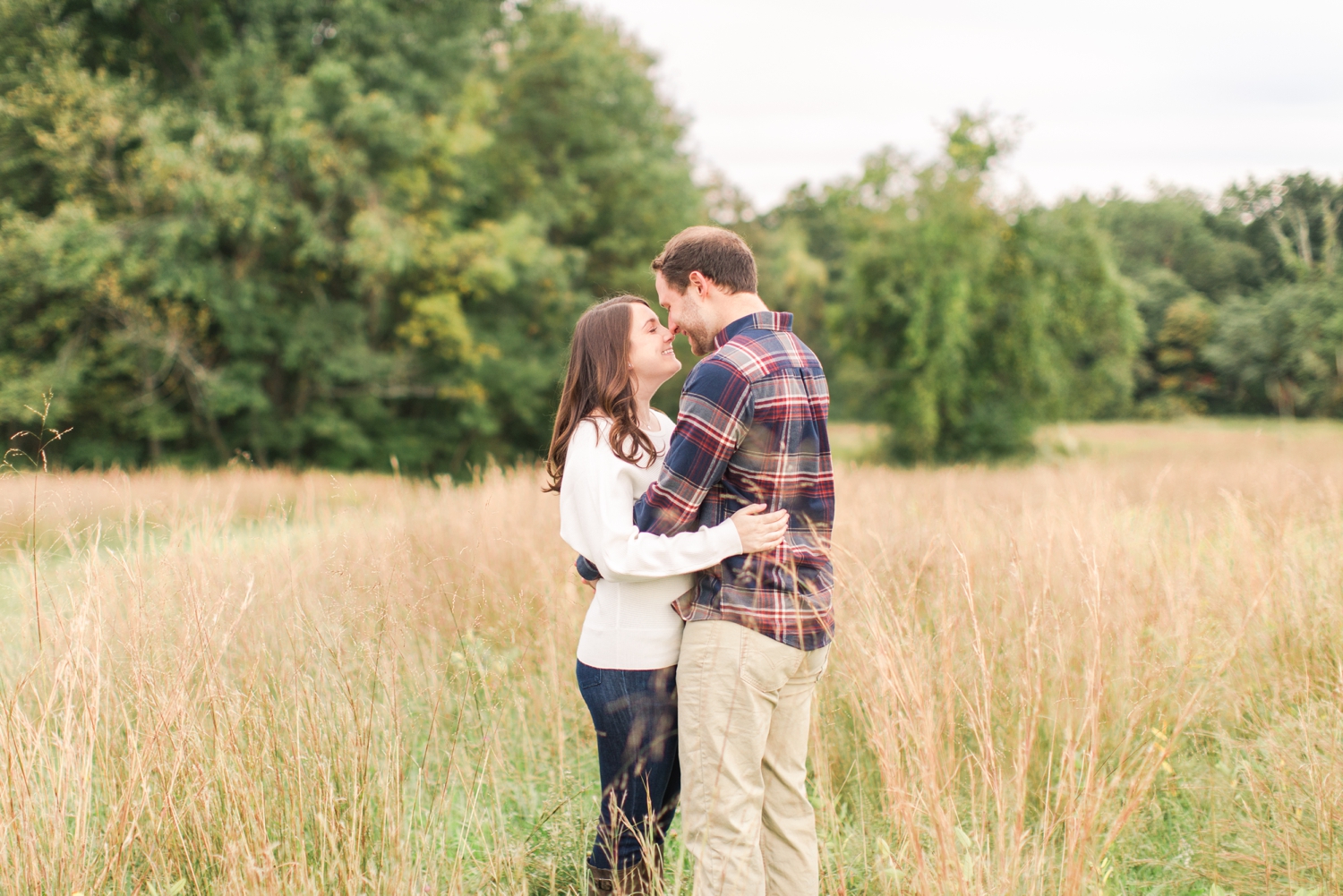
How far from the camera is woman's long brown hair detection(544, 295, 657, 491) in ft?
7.26

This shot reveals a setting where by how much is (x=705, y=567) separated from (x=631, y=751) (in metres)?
0.59

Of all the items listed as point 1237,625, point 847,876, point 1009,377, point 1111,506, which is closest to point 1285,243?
point 1009,377

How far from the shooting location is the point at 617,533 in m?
2.00

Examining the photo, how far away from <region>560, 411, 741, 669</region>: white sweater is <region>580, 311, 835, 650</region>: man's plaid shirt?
0.06 metres

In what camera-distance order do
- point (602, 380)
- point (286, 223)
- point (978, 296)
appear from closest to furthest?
Answer: point (602, 380) → point (286, 223) → point (978, 296)

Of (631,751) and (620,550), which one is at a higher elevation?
(620,550)

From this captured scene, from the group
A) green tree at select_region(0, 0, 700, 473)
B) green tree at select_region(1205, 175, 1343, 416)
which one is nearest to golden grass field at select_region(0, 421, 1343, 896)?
green tree at select_region(0, 0, 700, 473)

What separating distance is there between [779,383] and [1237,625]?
261cm

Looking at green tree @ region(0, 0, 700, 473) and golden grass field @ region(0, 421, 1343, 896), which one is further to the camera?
green tree @ region(0, 0, 700, 473)

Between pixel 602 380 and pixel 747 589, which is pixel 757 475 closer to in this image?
pixel 747 589

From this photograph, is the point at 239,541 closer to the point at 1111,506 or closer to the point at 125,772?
the point at 125,772

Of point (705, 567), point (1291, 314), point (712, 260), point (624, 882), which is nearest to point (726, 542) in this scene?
point (705, 567)

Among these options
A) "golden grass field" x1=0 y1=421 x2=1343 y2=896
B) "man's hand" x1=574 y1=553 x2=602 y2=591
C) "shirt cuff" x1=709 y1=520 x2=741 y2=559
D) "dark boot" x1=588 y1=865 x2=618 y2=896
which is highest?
"shirt cuff" x1=709 y1=520 x2=741 y2=559

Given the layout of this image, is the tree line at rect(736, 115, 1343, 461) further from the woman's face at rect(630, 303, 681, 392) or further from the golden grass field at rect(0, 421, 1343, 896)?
the woman's face at rect(630, 303, 681, 392)
